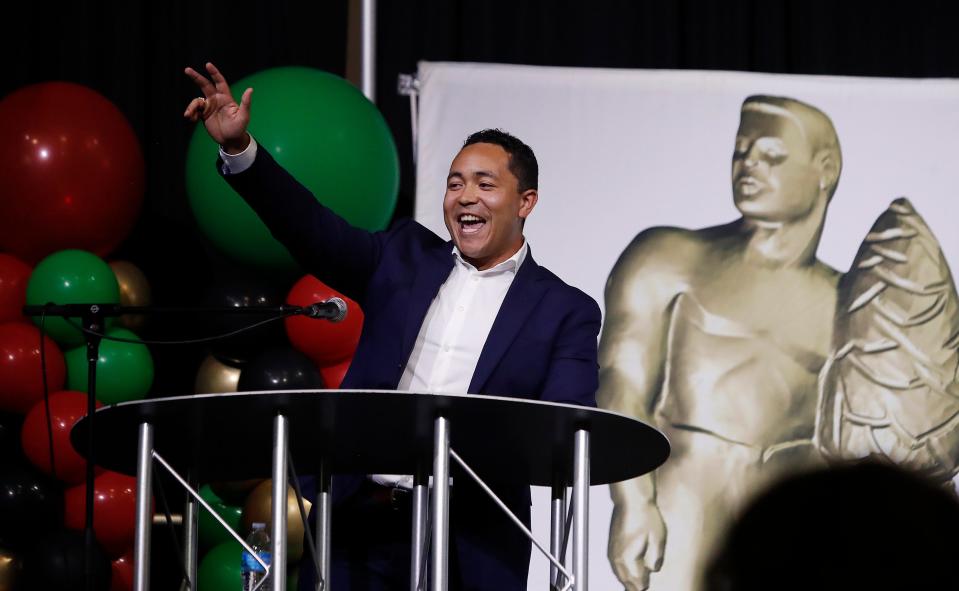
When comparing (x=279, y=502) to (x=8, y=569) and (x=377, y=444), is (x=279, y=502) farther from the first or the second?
(x=8, y=569)

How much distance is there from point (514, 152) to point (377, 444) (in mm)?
867

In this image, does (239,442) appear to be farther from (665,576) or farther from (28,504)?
(665,576)

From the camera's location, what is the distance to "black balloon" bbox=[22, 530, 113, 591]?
357 centimetres

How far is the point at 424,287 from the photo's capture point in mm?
2445

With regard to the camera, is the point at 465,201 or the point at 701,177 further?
the point at 701,177

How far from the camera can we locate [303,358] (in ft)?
12.8

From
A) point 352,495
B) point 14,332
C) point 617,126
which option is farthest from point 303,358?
point 352,495

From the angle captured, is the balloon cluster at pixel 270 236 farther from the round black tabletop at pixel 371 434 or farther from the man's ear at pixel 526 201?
the round black tabletop at pixel 371 434

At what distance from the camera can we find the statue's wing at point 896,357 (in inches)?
160

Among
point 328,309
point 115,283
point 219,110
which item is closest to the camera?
point 219,110

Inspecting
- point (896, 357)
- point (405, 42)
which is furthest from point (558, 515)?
point (405, 42)

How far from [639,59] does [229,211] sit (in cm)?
175

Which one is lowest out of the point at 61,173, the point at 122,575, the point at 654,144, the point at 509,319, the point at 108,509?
the point at 122,575

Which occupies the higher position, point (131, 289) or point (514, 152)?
point (514, 152)
